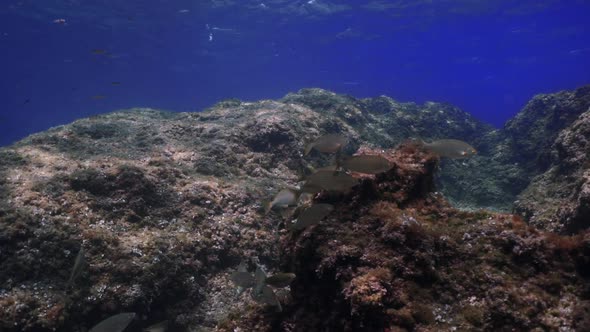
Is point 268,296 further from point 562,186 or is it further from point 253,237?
point 562,186

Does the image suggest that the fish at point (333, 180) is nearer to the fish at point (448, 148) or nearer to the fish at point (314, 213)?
the fish at point (314, 213)

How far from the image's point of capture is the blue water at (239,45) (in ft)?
124

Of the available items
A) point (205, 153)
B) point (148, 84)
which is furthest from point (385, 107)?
point (148, 84)

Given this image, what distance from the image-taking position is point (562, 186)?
6922mm

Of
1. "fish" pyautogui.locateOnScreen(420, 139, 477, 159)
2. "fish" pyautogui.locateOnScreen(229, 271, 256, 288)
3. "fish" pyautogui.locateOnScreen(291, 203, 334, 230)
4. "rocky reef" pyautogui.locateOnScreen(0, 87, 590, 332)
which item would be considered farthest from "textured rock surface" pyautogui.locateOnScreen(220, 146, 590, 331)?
"fish" pyautogui.locateOnScreen(420, 139, 477, 159)

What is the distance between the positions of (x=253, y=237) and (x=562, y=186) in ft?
20.4

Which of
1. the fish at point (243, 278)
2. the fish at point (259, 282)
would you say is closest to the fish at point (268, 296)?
the fish at point (259, 282)

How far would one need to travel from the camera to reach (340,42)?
5428 cm

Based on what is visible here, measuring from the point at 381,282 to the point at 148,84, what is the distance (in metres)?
79.0

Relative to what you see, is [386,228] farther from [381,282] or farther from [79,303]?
[79,303]

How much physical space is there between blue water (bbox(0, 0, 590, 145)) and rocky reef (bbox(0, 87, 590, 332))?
40.0ft

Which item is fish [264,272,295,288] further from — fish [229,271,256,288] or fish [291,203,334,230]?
fish [229,271,256,288]

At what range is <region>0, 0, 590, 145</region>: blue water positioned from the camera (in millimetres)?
37812

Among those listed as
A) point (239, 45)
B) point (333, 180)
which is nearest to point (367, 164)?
point (333, 180)
